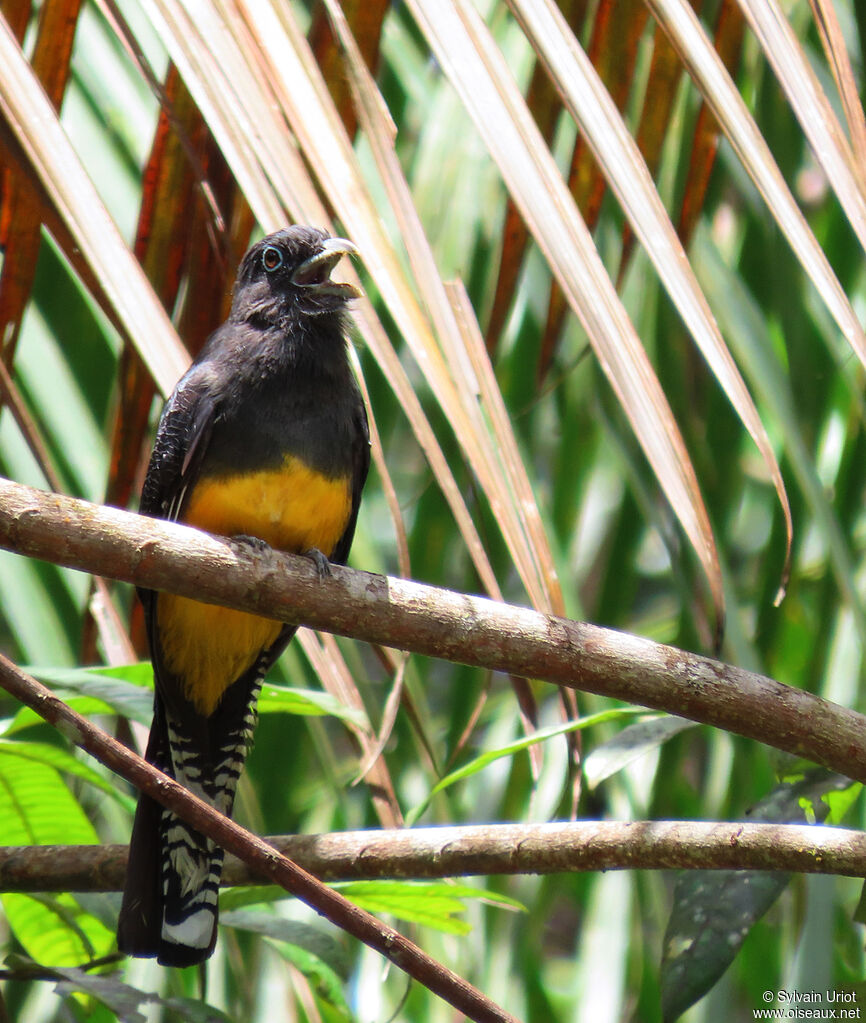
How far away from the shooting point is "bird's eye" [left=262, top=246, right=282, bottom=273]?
3279 millimetres

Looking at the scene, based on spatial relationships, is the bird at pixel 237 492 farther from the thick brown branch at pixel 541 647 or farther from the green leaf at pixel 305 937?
the thick brown branch at pixel 541 647

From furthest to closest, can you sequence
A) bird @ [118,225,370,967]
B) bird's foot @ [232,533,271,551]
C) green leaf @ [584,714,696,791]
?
bird @ [118,225,370,967] < bird's foot @ [232,533,271,551] < green leaf @ [584,714,696,791]

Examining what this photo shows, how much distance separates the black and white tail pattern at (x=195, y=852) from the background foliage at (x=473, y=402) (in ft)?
0.27

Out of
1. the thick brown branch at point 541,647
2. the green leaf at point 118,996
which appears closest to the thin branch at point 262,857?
the thick brown branch at point 541,647

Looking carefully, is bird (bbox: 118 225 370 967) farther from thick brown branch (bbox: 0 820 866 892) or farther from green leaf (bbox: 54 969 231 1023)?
green leaf (bbox: 54 969 231 1023)

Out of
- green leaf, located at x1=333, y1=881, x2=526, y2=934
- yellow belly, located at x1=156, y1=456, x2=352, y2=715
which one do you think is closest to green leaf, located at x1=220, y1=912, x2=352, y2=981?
green leaf, located at x1=333, y1=881, x2=526, y2=934

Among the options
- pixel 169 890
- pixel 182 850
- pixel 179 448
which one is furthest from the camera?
A: pixel 179 448

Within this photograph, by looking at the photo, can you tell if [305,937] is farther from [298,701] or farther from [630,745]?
[630,745]

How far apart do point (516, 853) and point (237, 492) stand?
1129 millimetres

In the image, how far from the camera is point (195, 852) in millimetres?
2689

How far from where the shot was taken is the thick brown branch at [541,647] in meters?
1.83

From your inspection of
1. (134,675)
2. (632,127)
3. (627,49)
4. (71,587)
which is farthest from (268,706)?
(632,127)

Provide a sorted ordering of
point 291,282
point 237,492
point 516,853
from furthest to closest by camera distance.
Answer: point 291,282 < point 237,492 < point 516,853

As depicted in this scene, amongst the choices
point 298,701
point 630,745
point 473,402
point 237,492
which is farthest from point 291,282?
point 630,745
